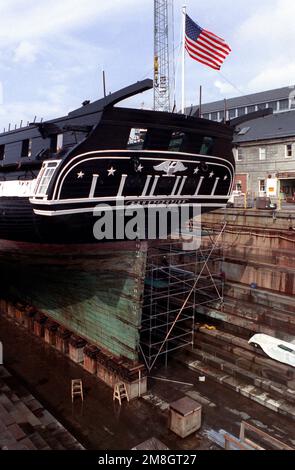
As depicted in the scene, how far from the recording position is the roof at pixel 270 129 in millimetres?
25547

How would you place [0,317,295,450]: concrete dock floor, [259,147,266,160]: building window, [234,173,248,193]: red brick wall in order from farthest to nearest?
[234,173,248,193]: red brick wall
[259,147,266,160]: building window
[0,317,295,450]: concrete dock floor

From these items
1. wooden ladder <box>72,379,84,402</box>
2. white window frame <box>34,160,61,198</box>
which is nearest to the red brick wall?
wooden ladder <box>72,379,84,402</box>

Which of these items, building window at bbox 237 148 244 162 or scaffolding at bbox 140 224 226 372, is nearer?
scaffolding at bbox 140 224 226 372

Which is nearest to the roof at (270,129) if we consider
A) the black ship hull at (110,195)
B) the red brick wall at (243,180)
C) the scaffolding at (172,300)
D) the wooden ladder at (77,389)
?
the red brick wall at (243,180)

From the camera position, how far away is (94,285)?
399 inches

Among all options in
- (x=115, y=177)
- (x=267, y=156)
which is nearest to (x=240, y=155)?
(x=267, y=156)

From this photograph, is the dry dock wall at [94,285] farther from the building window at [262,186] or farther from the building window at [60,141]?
the building window at [262,186]

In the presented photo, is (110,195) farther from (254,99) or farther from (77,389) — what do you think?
(254,99)

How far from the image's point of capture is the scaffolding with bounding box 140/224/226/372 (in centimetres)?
1083

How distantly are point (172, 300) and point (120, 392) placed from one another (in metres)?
5.41

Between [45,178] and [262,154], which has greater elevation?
[262,154]

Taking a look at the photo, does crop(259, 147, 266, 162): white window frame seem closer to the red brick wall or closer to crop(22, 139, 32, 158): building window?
the red brick wall

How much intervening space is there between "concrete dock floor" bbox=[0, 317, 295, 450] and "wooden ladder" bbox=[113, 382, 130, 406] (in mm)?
186

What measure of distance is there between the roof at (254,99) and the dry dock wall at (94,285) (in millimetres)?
30600
